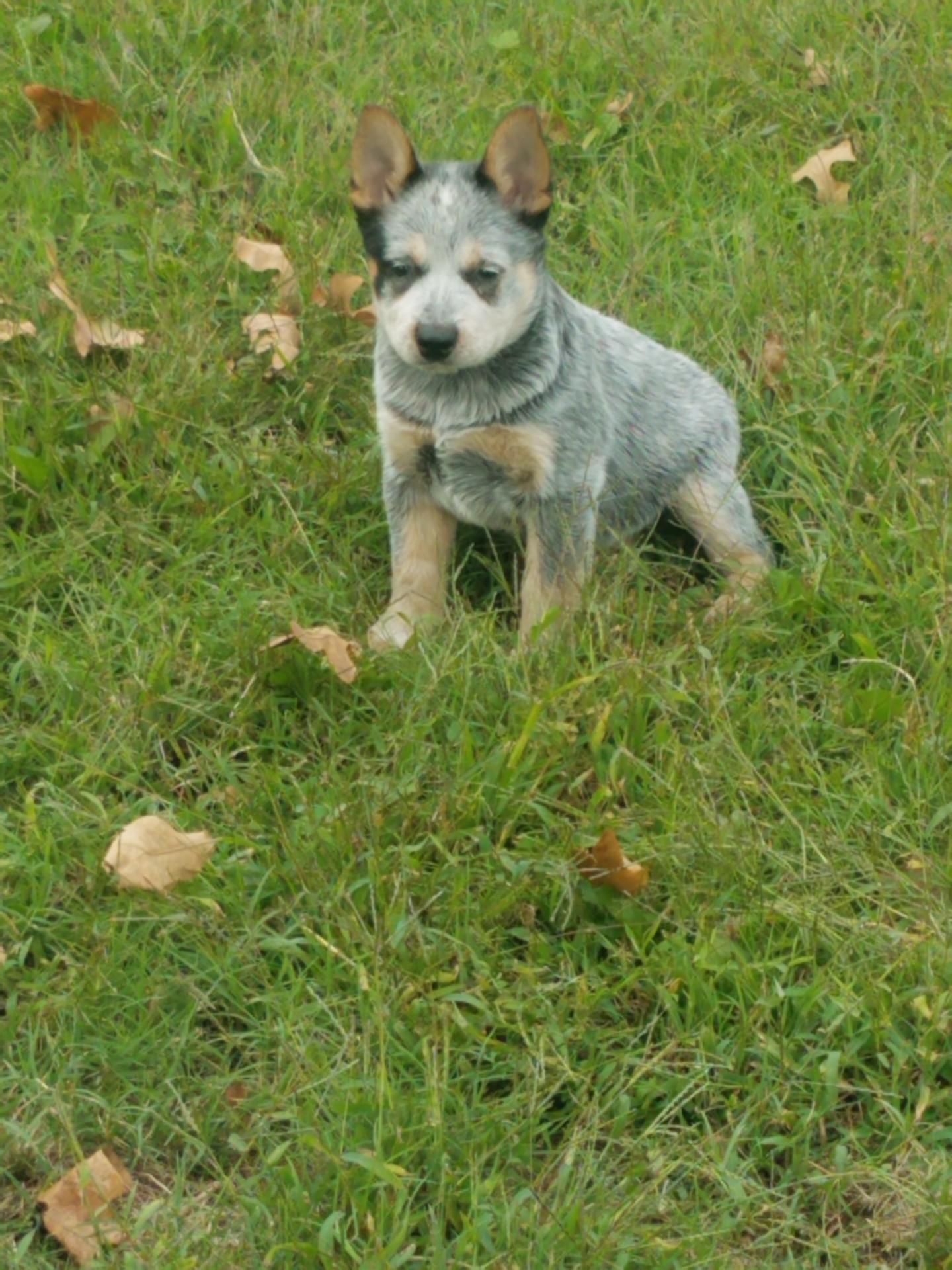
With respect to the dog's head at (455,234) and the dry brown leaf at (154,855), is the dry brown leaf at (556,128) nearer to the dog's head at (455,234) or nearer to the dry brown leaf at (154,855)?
the dog's head at (455,234)

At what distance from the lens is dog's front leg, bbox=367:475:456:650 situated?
433cm

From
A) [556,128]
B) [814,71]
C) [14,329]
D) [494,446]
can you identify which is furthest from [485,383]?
[814,71]

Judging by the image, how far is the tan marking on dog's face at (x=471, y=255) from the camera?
4.07 m

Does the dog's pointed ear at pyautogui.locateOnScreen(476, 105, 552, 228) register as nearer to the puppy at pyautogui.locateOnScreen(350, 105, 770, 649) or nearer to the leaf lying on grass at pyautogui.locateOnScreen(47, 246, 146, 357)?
the puppy at pyautogui.locateOnScreen(350, 105, 770, 649)

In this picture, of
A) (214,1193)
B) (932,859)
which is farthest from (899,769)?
(214,1193)

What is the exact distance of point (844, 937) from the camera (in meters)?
3.21

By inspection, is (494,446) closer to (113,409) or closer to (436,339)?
(436,339)

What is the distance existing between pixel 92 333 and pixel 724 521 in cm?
193

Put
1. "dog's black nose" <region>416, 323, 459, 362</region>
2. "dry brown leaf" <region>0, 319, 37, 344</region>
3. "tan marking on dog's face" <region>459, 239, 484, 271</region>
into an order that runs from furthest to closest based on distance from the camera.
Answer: "dry brown leaf" <region>0, 319, 37, 344</region> → "tan marking on dog's face" <region>459, 239, 484, 271</region> → "dog's black nose" <region>416, 323, 459, 362</region>

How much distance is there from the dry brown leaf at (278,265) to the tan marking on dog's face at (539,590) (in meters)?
1.30

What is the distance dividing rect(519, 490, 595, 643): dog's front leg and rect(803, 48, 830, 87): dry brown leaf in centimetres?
253

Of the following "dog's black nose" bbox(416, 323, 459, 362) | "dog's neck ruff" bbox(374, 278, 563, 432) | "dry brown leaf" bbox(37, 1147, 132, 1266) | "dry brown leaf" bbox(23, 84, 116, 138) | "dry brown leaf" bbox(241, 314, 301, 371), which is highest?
"dog's black nose" bbox(416, 323, 459, 362)

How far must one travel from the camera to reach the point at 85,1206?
2.81 m

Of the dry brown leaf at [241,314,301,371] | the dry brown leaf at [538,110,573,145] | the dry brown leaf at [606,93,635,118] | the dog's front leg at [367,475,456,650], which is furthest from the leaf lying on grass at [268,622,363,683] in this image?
the dry brown leaf at [606,93,635,118]
